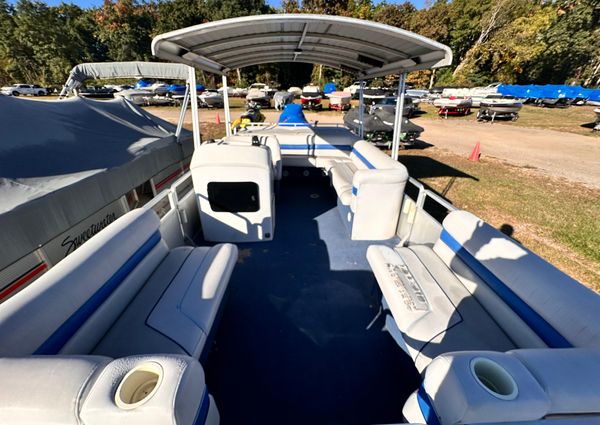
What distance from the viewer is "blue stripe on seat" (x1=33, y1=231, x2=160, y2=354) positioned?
4.88 ft

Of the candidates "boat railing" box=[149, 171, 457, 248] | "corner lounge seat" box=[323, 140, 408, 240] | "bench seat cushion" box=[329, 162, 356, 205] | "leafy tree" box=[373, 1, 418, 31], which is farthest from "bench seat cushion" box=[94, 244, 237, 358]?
"leafy tree" box=[373, 1, 418, 31]

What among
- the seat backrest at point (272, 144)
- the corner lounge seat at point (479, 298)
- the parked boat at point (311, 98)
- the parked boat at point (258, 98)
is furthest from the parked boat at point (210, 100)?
the corner lounge seat at point (479, 298)

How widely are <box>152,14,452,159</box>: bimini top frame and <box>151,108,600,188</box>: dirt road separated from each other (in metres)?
7.68

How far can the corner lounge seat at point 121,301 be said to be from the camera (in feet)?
4.75

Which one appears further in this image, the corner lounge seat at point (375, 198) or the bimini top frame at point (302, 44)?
the corner lounge seat at point (375, 198)

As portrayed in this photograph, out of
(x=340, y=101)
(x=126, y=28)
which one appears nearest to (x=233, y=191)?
(x=340, y=101)

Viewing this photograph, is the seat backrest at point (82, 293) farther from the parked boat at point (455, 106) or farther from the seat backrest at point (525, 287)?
the parked boat at point (455, 106)

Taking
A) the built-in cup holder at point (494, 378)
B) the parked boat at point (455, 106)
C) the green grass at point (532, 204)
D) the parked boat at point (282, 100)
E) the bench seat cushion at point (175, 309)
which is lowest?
the green grass at point (532, 204)

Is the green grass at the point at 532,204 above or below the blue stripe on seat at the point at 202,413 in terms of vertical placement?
below

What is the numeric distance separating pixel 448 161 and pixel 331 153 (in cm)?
559

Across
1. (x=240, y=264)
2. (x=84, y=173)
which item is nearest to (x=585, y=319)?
(x=240, y=264)

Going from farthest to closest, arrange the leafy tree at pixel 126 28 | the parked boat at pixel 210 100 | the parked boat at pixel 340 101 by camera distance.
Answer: the leafy tree at pixel 126 28, the parked boat at pixel 340 101, the parked boat at pixel 210 100

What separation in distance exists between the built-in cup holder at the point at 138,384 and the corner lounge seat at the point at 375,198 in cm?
321

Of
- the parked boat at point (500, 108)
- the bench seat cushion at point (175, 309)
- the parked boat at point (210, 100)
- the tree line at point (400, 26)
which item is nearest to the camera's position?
the bench seat cushion at point (175, 309)
